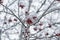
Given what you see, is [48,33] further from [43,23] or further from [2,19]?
[2,19]

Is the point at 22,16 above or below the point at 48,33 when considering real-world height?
above

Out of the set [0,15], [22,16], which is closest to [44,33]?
[22,16]

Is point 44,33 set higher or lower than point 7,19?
lower

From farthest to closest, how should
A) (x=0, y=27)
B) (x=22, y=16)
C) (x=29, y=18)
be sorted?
(x=0, y=27) → (x=22, y=16) → (x=29, y=18)

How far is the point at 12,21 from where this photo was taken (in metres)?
9.11

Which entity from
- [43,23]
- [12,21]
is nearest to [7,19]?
[12,21]

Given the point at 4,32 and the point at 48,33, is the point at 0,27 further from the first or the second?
the point at 48,33

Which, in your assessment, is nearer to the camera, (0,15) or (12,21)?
(12,21)

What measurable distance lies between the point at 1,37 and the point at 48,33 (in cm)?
162

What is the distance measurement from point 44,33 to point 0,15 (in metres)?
1.68

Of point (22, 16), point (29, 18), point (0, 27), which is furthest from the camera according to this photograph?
point (0, 27)

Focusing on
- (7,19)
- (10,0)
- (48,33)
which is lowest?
(48,33)

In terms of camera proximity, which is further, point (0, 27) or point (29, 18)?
point (0, 27)

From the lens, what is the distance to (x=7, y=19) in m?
9.20
